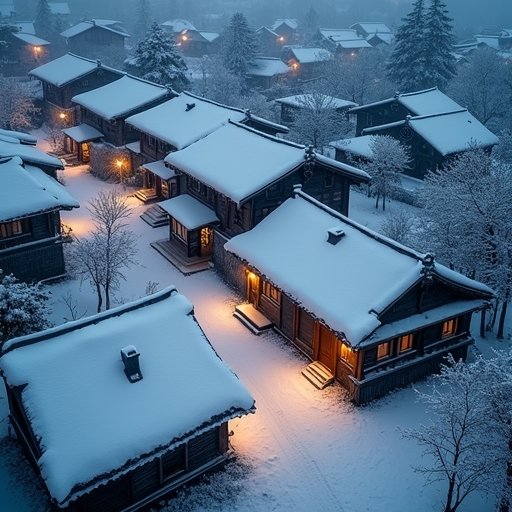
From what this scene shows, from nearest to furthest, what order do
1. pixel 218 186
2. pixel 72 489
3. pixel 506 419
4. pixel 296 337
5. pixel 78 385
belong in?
pixel 72 489
pixel 506 419
pixel 78 385
pixel 296 337
pixel 218 186

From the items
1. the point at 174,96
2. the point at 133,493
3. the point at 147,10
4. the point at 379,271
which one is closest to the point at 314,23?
the point at 147,10

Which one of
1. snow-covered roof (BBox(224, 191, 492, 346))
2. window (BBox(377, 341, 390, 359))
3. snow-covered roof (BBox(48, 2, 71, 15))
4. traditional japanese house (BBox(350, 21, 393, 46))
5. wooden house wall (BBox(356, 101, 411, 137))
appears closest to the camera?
snow-covered roof (BBox(224, 191, 492, 346))

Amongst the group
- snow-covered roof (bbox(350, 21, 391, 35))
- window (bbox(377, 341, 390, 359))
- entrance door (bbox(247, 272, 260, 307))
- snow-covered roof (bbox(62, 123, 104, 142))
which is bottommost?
entrance door (bbox(247, 272, 260, 307))

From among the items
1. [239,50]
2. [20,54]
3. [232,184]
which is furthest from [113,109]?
[20,54]

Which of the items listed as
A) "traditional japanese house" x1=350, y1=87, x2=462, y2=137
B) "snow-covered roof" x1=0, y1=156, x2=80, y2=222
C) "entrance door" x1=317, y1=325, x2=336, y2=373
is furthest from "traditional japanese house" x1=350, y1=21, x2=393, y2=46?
"entrance door" x1=317, y1=325, x2=336, y2=373

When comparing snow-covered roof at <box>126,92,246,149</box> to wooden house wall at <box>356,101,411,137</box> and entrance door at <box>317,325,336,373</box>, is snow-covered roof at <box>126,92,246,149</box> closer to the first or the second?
entrance door at <box>317,325,336,373</box>

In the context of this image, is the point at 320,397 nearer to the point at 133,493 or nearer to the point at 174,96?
the point at 133,493
